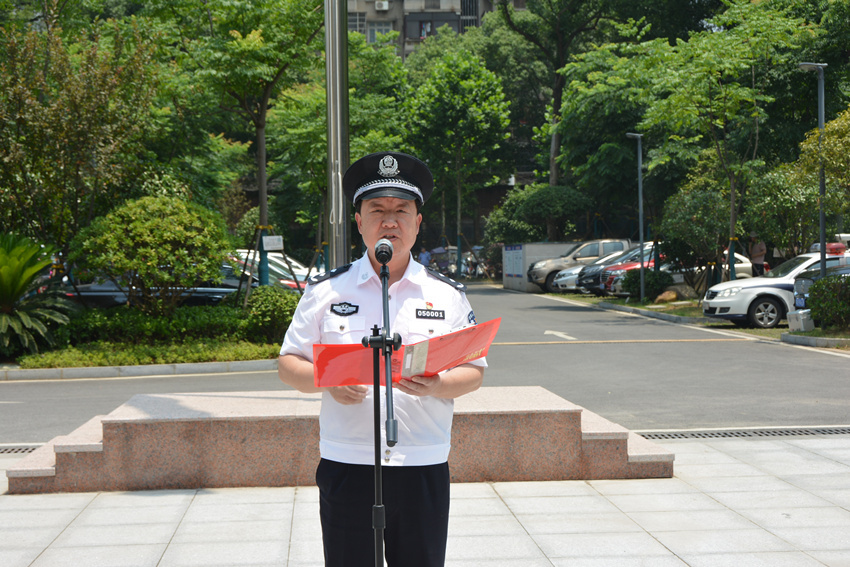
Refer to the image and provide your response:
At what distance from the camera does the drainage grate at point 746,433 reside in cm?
759

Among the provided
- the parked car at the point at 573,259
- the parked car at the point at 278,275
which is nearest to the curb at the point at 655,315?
the parked car at the point at 573,259

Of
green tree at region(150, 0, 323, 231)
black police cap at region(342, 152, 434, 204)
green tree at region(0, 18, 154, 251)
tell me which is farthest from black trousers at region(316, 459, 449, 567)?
green tree at region(150, 0, 323, 231)

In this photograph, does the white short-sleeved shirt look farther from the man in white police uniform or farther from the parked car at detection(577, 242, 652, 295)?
the parked car at detection(577, 242, 652, 295)

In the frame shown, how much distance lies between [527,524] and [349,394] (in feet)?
9.49

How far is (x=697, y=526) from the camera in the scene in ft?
16.4

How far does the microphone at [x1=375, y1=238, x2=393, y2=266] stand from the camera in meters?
2.47

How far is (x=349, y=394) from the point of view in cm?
252

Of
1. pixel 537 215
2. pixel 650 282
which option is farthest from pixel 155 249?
pixel 537 215

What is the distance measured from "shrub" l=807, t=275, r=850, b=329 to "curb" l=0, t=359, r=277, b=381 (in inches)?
390

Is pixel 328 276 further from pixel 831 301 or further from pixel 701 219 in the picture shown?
pixel 701 219

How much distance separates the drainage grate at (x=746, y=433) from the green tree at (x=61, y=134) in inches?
392

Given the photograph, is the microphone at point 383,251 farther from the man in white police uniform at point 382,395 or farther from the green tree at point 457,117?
the green tree at point 457,117

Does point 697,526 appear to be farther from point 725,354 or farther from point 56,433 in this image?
point 725,354

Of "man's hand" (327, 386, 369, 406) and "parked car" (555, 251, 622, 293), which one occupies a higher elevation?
"man's hand" (327, 386, 369, 406)
